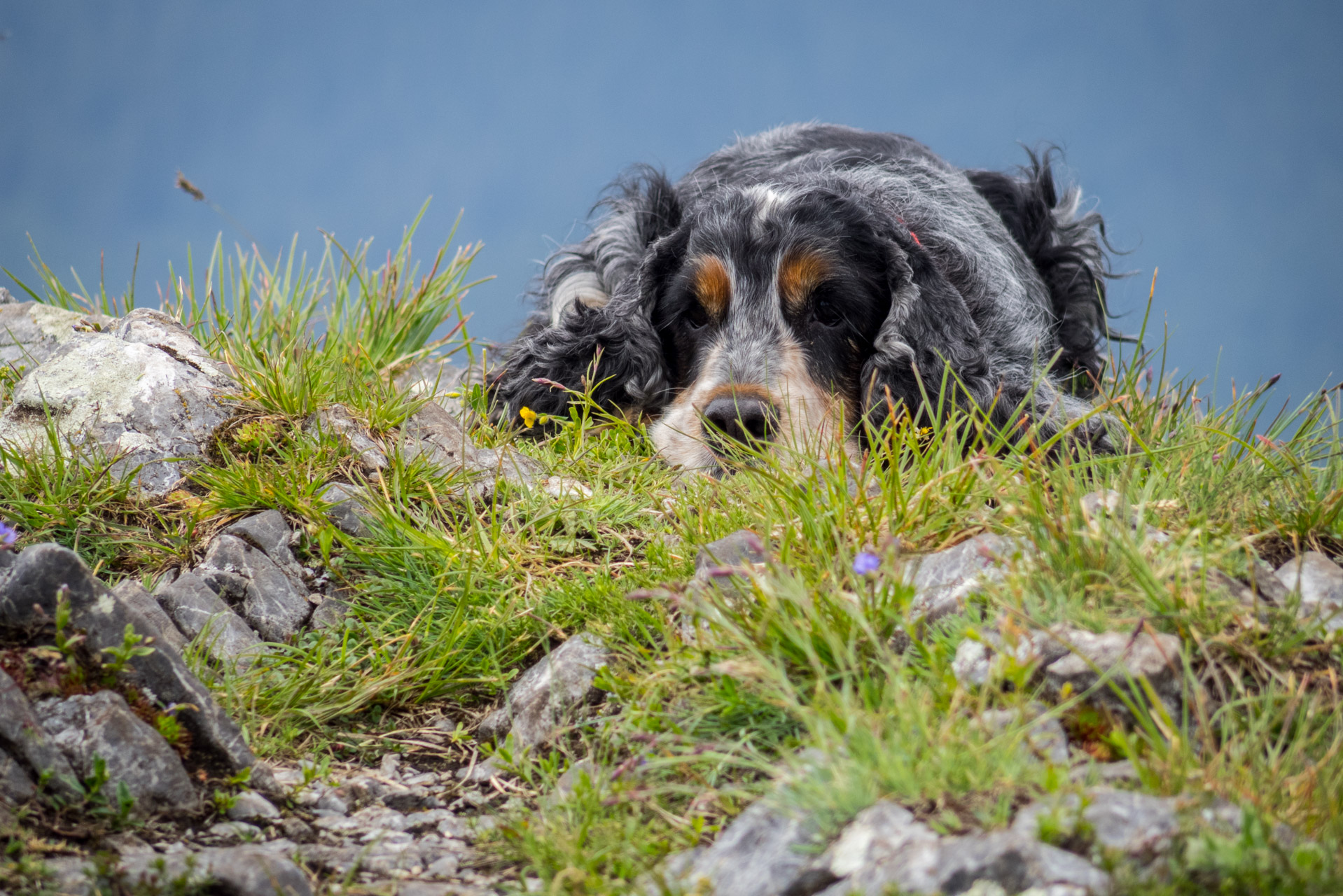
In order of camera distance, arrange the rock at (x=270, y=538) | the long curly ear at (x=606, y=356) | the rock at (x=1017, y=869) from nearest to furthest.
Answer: the rock at (x=1017, y=869), the rock at (x=270, y=538), the long curly ear at (x=606, y=356)

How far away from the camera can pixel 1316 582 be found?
105 inches

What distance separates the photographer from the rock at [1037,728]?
2.14m

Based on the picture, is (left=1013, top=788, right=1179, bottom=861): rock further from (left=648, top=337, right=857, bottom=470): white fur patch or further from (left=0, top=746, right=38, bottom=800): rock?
(left=648, top=337, right=857, bottom=470): white fur patch

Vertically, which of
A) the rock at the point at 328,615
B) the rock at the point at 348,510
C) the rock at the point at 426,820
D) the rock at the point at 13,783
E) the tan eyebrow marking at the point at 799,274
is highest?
the tan eyebrow marking at the point at 799,274

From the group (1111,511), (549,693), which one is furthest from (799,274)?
(549,693)

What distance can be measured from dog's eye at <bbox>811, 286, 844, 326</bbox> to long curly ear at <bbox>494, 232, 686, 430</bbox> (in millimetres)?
816

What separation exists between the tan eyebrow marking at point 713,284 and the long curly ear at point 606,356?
13.9 inches

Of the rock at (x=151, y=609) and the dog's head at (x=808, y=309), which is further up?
the dog's head at (x=808, y=309)

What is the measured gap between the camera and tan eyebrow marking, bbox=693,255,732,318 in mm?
5039

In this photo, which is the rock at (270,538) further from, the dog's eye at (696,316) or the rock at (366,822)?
the dog's eye at (696,316)

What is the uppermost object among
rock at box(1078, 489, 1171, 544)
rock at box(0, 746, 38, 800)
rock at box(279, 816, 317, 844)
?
rock at box(1078, 489, 1171, 544)

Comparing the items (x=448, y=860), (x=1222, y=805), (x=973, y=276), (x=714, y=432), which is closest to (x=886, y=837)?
(x=1222, y=805)

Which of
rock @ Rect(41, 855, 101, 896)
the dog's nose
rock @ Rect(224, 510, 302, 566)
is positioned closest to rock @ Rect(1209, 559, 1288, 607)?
the dog's nose

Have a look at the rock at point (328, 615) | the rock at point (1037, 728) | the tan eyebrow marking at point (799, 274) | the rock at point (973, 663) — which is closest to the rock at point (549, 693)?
the rock at point (328, 615)
